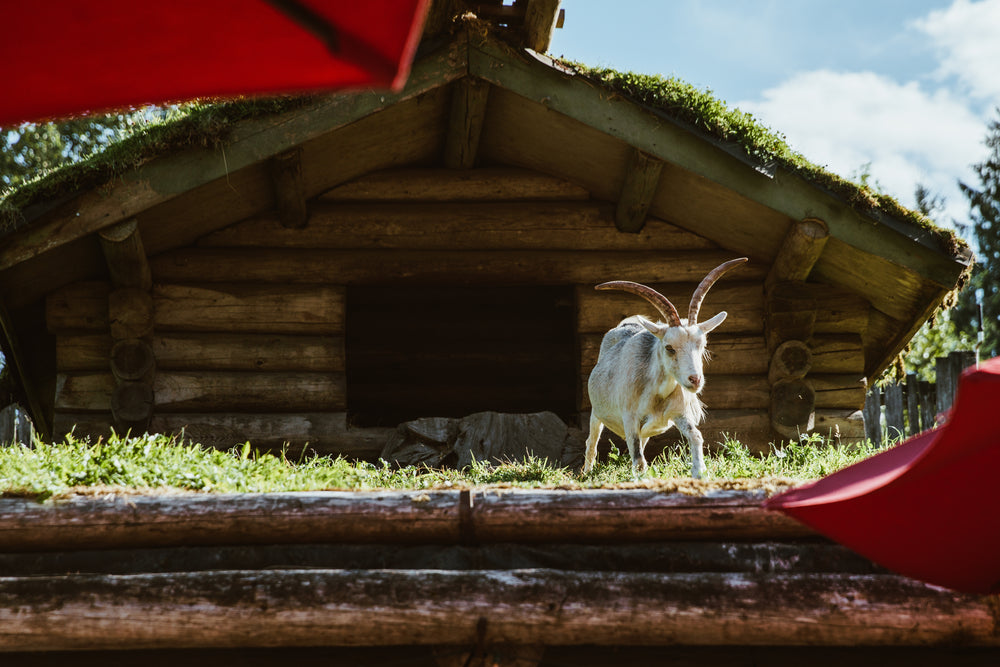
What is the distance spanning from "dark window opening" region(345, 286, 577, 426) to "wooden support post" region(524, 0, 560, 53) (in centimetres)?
476

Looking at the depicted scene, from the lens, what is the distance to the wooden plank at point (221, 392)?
769 cm

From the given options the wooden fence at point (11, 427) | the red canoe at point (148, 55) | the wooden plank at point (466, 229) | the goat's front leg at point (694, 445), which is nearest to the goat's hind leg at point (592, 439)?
the goat's front leg at point (694, 445)

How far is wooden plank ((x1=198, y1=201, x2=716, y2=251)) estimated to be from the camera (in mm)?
8312

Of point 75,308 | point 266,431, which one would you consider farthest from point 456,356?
point 75,308

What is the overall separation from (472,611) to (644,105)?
467 centimetres

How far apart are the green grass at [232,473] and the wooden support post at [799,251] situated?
6.04 feet

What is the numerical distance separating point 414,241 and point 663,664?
524cm

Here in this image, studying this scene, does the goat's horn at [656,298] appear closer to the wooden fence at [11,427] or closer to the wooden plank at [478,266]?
the wooden plank at [478,266]

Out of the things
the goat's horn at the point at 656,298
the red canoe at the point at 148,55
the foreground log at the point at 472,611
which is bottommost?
the foreground log at the point at 472,611

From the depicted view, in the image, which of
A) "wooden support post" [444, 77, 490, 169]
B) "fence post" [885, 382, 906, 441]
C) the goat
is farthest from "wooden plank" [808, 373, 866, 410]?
"fence post" [885, 382, 906, 441]

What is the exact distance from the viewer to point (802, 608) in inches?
146

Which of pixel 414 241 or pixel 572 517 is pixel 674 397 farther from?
pixel 414 241

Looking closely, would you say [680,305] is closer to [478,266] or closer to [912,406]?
[478,266]

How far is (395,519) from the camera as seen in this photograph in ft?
13.3
